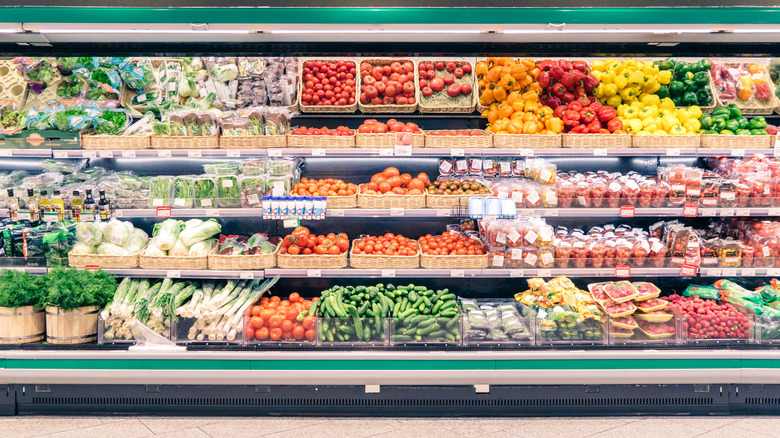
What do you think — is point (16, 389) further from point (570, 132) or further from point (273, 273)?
point (570, 132)

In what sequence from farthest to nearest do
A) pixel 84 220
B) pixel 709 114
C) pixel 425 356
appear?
1. pixel 709 114
2. pixel 84 220
3. pixel 425 356

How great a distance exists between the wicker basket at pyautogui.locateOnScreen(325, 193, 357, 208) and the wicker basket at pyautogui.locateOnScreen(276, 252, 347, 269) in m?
0.36

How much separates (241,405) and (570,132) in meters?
3.03

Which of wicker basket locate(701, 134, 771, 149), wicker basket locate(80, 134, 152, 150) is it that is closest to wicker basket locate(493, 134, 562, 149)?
wicker basket locate(701, 134, 771, 149)

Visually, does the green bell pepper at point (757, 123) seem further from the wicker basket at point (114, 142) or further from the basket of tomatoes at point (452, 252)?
the wicker basket at point (114, 142)

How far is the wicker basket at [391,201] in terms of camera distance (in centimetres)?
383

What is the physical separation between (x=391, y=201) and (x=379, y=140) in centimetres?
45

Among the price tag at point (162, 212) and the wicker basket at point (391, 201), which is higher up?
the wicker basket at point (391, 201)

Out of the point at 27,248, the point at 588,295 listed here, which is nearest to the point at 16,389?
the point at 27,248

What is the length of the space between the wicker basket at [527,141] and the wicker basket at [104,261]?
2764 mm

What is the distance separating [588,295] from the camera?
3818 mm

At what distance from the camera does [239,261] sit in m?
3.79

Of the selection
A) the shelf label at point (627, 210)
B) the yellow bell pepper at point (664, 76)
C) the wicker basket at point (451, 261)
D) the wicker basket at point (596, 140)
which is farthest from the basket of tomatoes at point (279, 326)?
the yellow bell pepper at point (664, 76)

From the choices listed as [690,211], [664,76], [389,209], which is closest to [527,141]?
[389,209]
